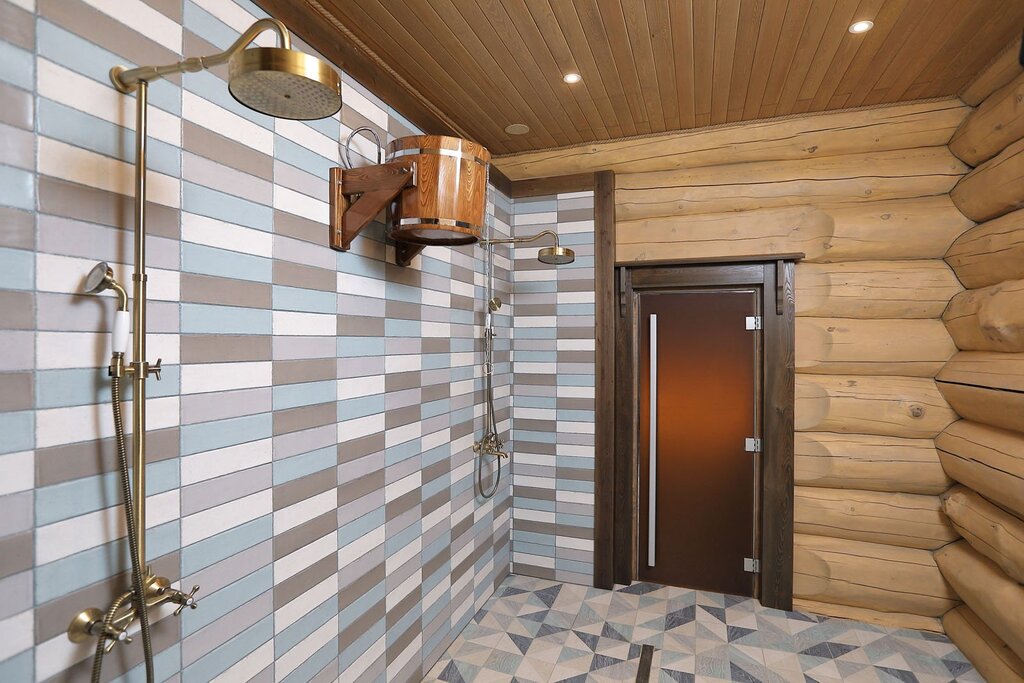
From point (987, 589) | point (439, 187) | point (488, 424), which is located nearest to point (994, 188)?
point (987, 589)

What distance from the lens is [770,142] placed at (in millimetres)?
2930

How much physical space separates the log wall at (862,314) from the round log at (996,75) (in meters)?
0.10

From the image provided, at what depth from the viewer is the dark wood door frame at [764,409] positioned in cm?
290

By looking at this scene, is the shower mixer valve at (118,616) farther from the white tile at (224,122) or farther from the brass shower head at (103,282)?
the white tile at (224,122)

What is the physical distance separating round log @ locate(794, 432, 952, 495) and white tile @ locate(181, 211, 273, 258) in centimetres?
272

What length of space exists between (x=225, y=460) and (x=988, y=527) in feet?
9.52

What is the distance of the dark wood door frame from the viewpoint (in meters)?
2.90

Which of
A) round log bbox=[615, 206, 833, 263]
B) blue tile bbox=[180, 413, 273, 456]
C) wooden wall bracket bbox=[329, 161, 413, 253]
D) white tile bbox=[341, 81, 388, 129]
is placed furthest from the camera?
round log bbox=[615, 206, 833, 263]

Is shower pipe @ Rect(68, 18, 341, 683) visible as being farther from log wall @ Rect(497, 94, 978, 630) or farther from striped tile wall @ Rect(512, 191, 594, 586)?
log wall @ Rect(497, 94, 978, 630)

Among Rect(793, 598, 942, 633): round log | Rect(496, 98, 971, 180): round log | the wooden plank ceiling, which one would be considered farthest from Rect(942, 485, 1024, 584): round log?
the wooden plank ceiling

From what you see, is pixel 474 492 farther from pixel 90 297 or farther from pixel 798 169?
pixel 798 169

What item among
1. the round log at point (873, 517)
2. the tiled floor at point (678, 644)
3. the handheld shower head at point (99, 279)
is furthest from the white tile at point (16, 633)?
the round log at point (873, 517)

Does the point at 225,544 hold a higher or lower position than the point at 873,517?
higher

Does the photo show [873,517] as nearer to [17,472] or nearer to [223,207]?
[223,207]
